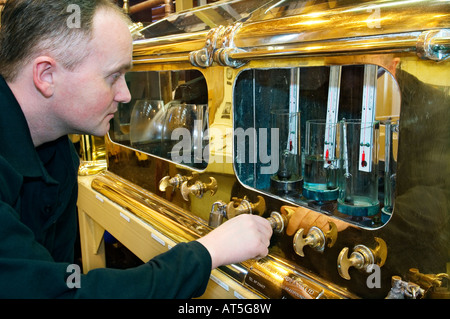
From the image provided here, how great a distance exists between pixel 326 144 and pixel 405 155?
26 cm

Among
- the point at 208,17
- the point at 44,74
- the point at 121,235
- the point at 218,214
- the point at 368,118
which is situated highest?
the point at 208,17

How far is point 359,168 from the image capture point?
773 millimetres

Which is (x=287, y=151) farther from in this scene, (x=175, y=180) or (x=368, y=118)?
(x=175, y=180)

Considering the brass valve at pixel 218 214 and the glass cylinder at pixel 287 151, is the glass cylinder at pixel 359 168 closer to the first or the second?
the glass cylinder at pixel 287 151

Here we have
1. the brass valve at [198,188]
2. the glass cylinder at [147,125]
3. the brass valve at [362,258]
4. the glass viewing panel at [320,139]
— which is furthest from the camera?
the glass cylinder at [147,125]

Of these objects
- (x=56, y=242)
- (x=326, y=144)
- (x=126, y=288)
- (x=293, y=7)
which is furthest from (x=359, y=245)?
(x=56, y=242)

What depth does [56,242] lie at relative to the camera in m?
1.08

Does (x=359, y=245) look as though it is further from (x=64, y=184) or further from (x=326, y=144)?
(x=64, y=184)

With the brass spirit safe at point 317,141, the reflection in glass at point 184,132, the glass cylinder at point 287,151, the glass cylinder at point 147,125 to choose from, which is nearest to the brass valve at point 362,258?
the brass spirit safe at point 317,141

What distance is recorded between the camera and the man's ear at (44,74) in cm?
73

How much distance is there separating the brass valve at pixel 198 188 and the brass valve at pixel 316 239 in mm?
297

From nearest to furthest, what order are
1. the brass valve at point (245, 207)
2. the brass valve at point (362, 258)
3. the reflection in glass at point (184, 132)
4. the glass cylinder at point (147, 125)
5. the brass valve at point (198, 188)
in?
the brass valve at point (362, 258), the brass valve at point (245, 207), the brass valve at point (198, 188), the reflection in glass at point (184, 132), the glass cylinder at point (147, 125)

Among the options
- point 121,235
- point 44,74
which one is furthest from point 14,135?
point 121,235

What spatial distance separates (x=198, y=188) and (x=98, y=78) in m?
0.39
